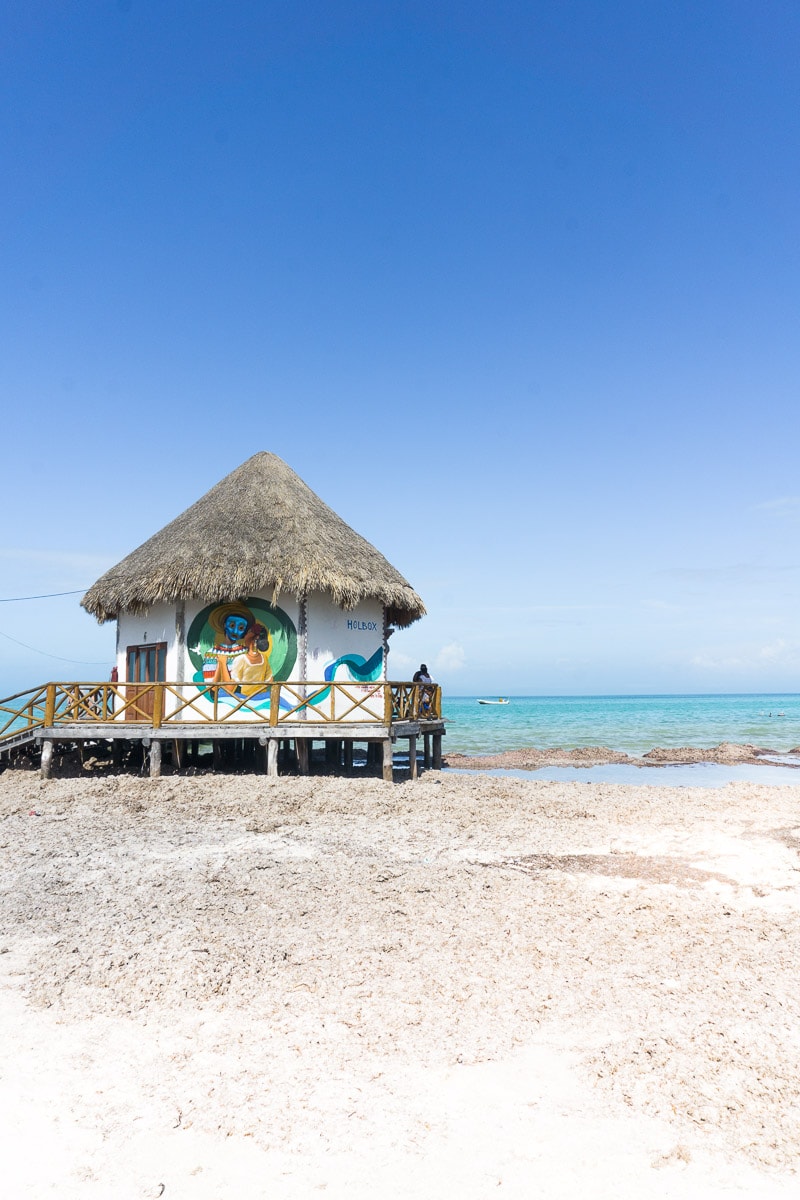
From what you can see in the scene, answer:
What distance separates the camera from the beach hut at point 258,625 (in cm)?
1535

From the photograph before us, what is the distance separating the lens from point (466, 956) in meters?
6.46

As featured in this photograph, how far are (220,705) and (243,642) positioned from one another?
4.36ft

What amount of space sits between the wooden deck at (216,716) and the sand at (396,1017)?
166 inches

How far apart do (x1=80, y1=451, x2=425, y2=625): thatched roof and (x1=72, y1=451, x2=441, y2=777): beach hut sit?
0.11 ft

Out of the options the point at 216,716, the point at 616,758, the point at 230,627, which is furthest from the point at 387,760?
the point at 616,758

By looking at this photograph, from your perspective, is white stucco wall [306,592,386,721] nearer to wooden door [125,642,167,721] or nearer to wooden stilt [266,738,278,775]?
wooden stilt [266,738,278,775]

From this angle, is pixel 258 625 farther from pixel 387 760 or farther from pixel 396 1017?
pixel 396 1017

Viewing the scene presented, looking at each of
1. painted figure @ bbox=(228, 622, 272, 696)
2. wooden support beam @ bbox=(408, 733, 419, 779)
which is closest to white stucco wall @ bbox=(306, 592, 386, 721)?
painted figure @ bbox=(228, 622, 272, 696)

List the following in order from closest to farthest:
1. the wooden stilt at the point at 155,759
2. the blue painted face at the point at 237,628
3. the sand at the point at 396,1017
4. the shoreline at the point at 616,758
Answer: the sand at the point at 396,1017 < the wooden stilt at the point at 155,759 < the blue painted face at the point at 237,628 < the shoreline at the point at 616,758

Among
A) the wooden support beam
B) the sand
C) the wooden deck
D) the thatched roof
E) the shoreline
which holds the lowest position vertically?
the shoreline

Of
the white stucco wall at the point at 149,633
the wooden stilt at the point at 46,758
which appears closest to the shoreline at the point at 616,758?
the white stucco wall at the point at 149,633

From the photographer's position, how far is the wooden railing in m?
15.0

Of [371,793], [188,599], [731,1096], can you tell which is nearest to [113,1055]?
[731,1096]

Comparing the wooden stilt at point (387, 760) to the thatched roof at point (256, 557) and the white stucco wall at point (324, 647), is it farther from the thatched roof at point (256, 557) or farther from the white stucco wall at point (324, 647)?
the thatched roof at point (256, 557)
